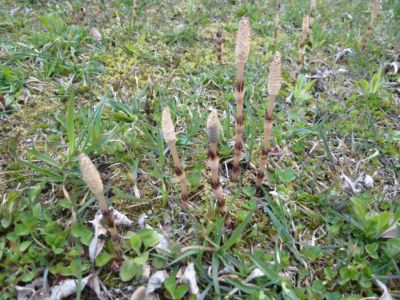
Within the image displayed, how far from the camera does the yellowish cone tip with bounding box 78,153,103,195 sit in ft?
4.66

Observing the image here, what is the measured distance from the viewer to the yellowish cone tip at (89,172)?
142cm

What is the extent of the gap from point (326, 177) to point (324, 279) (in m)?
0.82

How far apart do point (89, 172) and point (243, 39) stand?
100 centimetres

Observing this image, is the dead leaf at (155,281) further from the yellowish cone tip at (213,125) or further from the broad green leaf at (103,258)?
the yellowish cone tip at (213,125)

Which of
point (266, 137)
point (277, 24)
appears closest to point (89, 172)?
point (266, 137)

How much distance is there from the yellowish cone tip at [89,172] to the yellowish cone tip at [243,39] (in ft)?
3.11


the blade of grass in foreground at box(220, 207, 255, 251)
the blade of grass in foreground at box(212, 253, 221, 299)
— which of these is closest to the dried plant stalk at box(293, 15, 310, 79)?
the blade of grass in foreground at box(220, 207, 255, 251)

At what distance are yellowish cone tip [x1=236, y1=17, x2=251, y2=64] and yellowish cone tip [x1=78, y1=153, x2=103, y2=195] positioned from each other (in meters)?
0.95

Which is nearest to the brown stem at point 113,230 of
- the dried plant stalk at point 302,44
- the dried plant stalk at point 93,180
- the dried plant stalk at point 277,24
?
the dried plant stalk at point 93,180

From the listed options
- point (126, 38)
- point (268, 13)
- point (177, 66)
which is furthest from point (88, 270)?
point (268, 13)

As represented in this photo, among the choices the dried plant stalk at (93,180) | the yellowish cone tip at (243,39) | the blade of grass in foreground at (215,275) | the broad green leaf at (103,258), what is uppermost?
the yellowish cone tip at (243,39)

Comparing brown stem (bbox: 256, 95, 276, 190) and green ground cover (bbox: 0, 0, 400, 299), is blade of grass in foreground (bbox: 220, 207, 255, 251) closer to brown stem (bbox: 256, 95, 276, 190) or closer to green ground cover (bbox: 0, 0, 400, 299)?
green ground cover (bbox: 0, 0, 400, 299)

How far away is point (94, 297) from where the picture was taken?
185 centimetres

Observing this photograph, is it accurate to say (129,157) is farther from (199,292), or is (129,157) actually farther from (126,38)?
(126,38)
